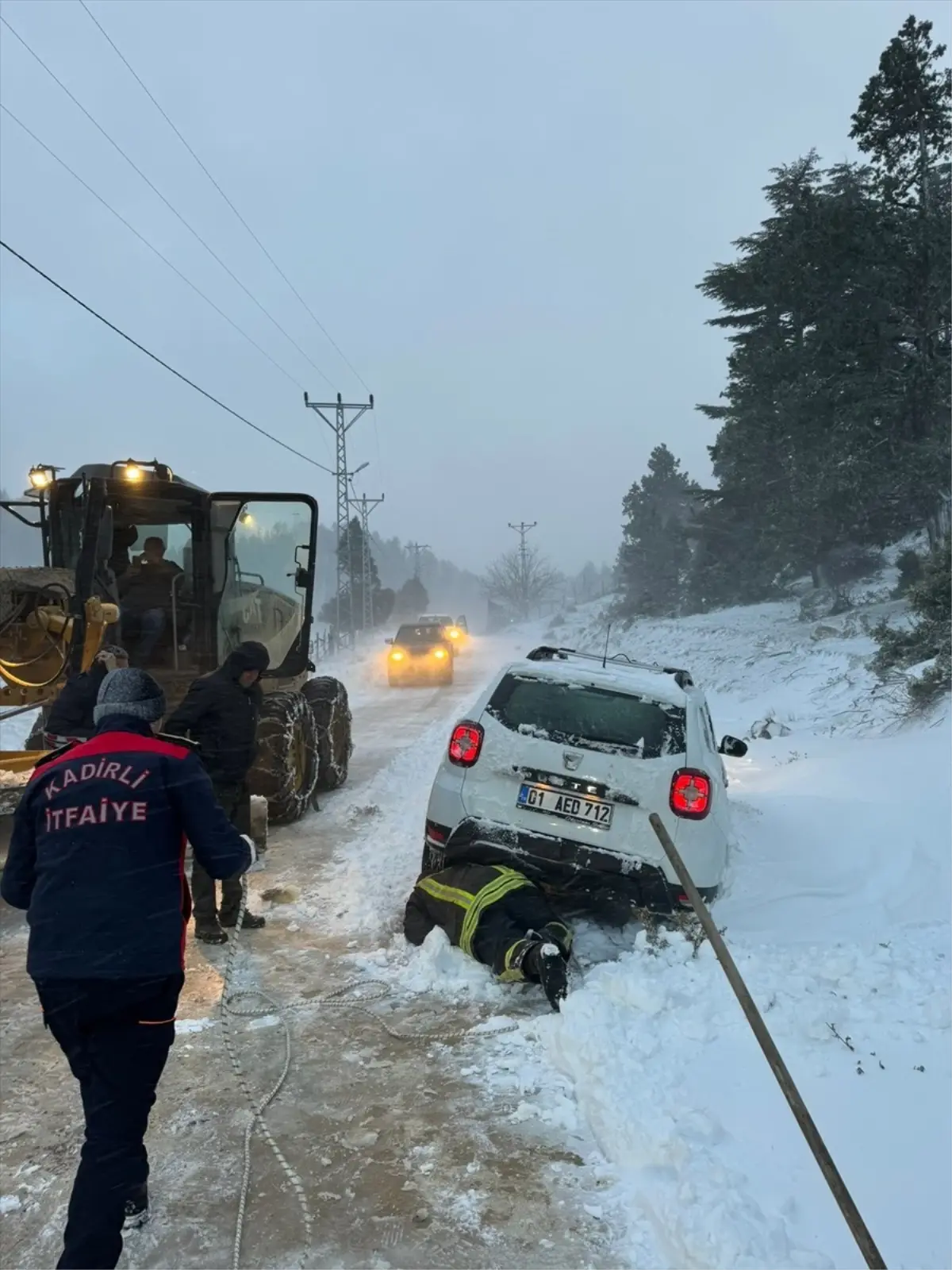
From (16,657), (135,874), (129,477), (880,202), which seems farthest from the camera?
(880,202)

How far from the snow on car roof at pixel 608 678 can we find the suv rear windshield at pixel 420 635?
1863 cm

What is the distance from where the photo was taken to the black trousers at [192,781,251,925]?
543cm

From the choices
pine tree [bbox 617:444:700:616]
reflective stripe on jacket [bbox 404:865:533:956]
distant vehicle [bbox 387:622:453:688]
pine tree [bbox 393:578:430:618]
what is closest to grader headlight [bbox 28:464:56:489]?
reflective stripe on jacket [bbox 404:865:533:956]

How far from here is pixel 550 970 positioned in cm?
444

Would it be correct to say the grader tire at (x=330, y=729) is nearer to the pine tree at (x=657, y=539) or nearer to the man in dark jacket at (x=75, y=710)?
the man in dark jacket at (x=75, y=710)

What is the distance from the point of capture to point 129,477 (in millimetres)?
8117

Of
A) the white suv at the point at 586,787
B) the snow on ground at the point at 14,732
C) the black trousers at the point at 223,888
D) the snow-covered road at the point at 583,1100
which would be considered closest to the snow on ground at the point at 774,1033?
the snow-covered road at the point at 583,1100

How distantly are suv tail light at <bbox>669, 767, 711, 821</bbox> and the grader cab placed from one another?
426 cm

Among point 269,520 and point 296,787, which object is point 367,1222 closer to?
point 296,787

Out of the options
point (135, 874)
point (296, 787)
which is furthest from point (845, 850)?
point (135, 874)

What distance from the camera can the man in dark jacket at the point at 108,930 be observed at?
264 centimetres

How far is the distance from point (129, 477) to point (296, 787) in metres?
3.34

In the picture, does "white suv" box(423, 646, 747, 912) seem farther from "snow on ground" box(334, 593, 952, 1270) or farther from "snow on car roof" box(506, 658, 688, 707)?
"snow on ground" box(334, 593, 952, 1270)

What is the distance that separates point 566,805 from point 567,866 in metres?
0.36
